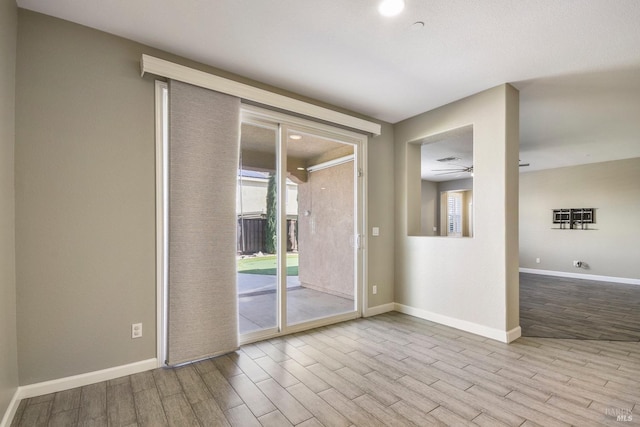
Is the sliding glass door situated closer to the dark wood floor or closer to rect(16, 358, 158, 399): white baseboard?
rect(16, 358, 158, 399): white baseboard

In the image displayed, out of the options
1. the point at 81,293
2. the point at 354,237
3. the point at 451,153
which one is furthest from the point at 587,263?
the point at 81,293

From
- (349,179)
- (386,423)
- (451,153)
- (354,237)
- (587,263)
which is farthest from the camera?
(587,263)

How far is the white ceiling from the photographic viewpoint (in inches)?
83.1

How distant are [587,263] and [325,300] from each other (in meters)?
6.74

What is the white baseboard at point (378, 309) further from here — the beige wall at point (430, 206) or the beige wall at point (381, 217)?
the beige wall at point (430, 206)

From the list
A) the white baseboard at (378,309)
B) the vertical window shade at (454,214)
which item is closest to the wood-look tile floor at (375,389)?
the white baseboard at (378,309)

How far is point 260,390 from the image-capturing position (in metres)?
2.24

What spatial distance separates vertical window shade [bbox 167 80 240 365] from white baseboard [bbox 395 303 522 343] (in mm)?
2387

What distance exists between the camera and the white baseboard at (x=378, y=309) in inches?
160

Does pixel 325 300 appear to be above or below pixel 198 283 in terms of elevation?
below

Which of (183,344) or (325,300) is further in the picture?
(325,300)

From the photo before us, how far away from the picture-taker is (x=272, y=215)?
3.38 m

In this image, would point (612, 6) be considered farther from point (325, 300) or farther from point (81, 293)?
point (81, 293)

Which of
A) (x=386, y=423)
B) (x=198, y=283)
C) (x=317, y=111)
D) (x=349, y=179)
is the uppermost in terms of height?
(x=317, y=111)
